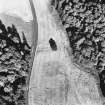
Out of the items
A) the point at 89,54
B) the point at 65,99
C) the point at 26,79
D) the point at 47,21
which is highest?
the point at 47,21

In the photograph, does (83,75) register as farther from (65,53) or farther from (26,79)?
(26,79)

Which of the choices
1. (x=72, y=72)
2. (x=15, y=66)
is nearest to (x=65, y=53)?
(x=72, y=72)

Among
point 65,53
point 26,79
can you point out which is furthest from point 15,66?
point 65,53

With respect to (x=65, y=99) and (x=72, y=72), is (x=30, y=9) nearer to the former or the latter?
(x=72, y=72)

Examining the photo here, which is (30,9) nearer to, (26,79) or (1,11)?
(1,11)

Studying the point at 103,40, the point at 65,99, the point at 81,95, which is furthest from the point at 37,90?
the point at 103,40

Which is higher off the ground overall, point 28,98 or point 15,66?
point 15,66

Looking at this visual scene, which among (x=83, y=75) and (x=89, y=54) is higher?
(x=89, y=54)
